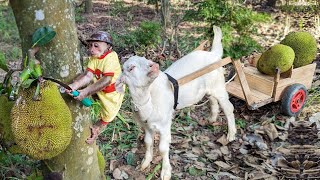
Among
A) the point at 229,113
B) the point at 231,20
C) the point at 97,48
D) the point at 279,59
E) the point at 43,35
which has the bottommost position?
the point at 229,113

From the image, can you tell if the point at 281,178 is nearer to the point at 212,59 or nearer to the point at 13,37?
the point at 212,59

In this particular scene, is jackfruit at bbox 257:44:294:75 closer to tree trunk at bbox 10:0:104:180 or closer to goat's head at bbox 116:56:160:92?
goat's head at bbox 116:56:160:92

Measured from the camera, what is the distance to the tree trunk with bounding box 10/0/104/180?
1669 millimetres

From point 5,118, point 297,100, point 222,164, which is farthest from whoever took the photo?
point 297,100

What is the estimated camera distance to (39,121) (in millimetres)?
1536

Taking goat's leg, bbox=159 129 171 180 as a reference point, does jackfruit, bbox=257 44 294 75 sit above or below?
above

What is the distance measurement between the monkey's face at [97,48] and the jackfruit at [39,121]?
586 mm

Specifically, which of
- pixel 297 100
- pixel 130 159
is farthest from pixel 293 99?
pixel 130 159

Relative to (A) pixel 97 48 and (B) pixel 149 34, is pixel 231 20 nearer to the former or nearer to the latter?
(B) pixel 149 34

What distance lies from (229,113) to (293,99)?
0.88 meters

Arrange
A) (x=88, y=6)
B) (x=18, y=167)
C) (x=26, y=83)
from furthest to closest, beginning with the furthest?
(x=88, y=6), (x=18, y=167), (x=26, y=83)

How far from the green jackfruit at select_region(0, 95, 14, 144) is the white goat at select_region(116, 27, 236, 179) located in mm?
675

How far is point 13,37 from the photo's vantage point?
25.3ft

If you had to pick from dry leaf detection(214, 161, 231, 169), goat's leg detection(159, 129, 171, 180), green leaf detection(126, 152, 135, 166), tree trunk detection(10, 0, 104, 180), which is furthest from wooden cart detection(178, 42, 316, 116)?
tree trunk detection(10, 0, 104, 180)
